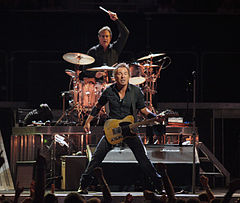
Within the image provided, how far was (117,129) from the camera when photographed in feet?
23.8

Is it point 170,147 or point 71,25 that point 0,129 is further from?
point 170,147

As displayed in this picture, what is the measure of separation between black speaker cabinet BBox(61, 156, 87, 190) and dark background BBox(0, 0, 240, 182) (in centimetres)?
445

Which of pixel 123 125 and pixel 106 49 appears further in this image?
pixel 106 49

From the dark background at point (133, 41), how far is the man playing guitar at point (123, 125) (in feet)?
18.5

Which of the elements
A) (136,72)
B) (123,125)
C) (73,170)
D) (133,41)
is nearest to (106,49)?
(136,72)

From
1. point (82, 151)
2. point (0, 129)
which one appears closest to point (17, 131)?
point (82, 151)

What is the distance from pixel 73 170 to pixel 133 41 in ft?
18.2

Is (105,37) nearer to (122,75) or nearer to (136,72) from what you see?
(136,72)

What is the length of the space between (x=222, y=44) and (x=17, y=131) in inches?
255

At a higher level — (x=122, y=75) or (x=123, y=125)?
(x=122, y=75)

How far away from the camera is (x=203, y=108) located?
488 inches

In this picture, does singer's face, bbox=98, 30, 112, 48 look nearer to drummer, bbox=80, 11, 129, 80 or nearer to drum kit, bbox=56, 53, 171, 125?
drummer, bbox=80, 11, 129, 80

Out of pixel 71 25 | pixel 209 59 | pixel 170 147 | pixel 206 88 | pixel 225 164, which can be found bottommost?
pixel 225 164

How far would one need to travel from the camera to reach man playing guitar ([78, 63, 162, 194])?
7285 mm
